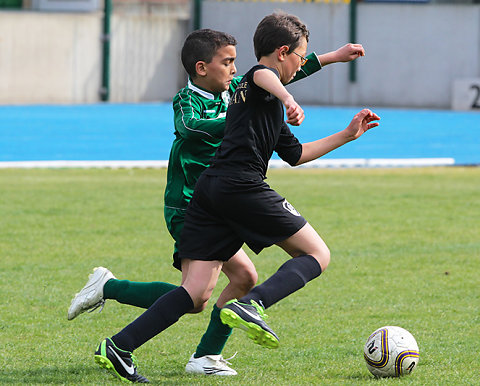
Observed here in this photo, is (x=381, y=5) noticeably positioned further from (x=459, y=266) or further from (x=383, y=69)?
(x=459, y=266)

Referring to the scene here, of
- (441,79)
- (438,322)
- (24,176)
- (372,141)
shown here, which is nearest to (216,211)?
(438,322)

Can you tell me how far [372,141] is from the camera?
19281 mm

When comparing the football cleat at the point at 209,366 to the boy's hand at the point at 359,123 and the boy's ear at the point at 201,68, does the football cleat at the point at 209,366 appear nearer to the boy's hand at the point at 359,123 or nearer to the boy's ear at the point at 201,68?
the boy's hand at the point at 359,123

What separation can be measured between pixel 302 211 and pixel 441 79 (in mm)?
17658

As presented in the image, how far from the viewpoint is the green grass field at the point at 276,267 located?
459 cm

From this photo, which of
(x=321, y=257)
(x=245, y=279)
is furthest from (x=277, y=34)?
(x=245, y=279)

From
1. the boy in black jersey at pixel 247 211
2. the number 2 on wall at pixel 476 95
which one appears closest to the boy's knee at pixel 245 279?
the boy in black jersey at pixel 247 211

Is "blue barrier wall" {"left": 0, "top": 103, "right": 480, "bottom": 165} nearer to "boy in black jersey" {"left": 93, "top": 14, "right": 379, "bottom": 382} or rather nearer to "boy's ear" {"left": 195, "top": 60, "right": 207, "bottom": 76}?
"boy's ear" {"left": 195, "top": 60, "right": 207, "bottom": 76}

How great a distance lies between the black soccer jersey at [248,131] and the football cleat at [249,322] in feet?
2.02

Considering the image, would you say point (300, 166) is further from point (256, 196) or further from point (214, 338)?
point (256, 196)

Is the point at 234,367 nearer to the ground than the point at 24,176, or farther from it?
farther from it

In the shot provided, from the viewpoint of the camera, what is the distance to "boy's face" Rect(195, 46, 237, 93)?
4.49 m

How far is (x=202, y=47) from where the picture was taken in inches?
177

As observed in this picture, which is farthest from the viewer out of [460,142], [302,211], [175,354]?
[460,142]
